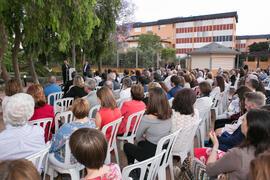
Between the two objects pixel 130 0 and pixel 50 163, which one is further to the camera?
pixel 130 0

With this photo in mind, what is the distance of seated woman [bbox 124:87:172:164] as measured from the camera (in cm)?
249

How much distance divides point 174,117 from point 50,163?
68.1 inches

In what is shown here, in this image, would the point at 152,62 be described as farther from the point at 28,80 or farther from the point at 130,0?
the point at 28,80

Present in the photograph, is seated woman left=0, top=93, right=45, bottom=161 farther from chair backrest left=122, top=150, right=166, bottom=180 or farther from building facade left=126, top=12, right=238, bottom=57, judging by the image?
building facade left=126, top=12, right=238, bottom=57

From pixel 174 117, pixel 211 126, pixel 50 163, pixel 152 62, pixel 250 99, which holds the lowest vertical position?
pixel 211 126

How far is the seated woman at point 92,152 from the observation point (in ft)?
4.71

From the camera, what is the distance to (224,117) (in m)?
3.88

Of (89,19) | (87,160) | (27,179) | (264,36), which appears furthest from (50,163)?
(264,36)

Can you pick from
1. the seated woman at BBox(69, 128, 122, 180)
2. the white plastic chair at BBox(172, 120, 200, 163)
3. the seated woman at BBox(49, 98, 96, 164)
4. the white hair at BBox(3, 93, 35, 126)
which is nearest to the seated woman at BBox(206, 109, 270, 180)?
the white plastic chair at BBox(172, 120, 200, 163)

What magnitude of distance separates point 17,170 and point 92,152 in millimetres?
523

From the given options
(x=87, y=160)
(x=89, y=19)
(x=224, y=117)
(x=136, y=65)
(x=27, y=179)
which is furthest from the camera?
(x=136, y=65)

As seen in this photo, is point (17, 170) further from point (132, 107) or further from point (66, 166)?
point (132, 107)

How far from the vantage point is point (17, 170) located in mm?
993

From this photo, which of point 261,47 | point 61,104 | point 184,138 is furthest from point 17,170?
point 261,47
